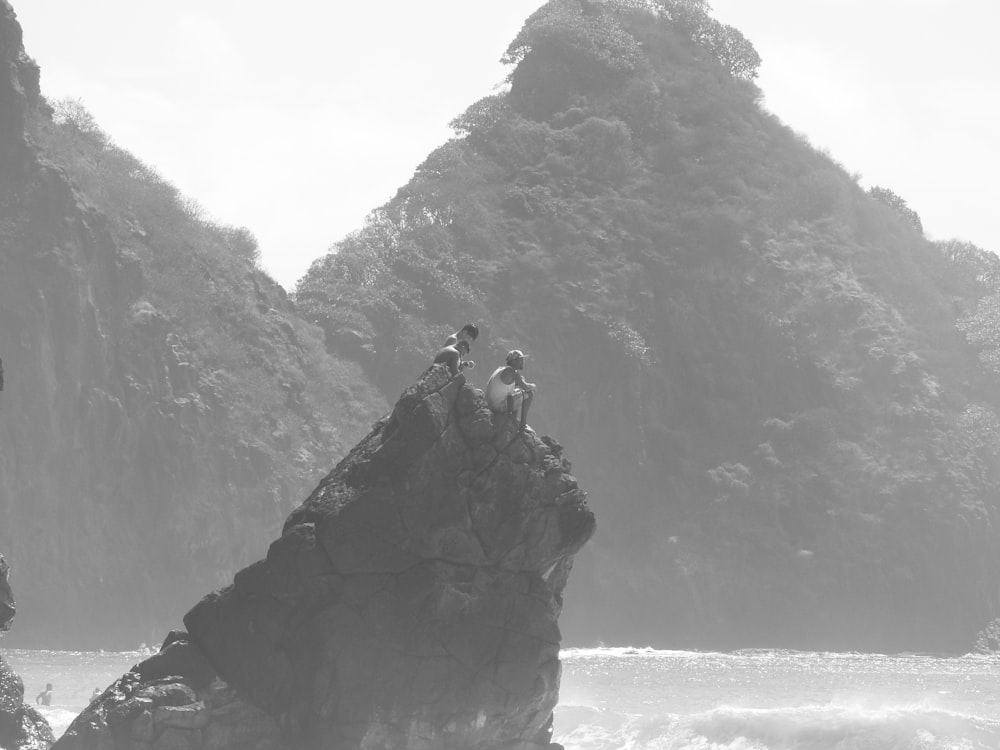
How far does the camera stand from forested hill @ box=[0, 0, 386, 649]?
60.1m

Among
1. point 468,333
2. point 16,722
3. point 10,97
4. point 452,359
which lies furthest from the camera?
point 10,97

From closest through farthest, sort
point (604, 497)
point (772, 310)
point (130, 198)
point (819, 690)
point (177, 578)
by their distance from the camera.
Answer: point (819, 690)
point (177, 578)
point (130, 198)
point (604, 497)
point (772, 310)

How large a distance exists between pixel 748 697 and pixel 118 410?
85.4ft

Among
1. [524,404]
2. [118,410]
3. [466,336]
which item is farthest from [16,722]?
[118,410]

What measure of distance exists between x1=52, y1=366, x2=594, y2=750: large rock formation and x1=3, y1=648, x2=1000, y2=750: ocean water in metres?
9.10

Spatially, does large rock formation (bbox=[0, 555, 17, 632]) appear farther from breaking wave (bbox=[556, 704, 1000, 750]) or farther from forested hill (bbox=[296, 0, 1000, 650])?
forested hill (bbox=[296, 0, 1000, 650])

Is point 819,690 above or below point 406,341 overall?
below

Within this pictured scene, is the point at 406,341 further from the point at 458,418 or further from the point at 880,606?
the point at 458,418

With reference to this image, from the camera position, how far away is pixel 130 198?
7400 centimetres

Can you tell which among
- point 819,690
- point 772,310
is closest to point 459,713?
point 819,690

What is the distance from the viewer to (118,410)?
63.2 meters

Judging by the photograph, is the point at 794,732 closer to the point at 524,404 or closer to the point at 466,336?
the point at 524,404

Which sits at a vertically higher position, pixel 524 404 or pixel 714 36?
pixel 714 36

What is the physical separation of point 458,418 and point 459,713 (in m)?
4.03
